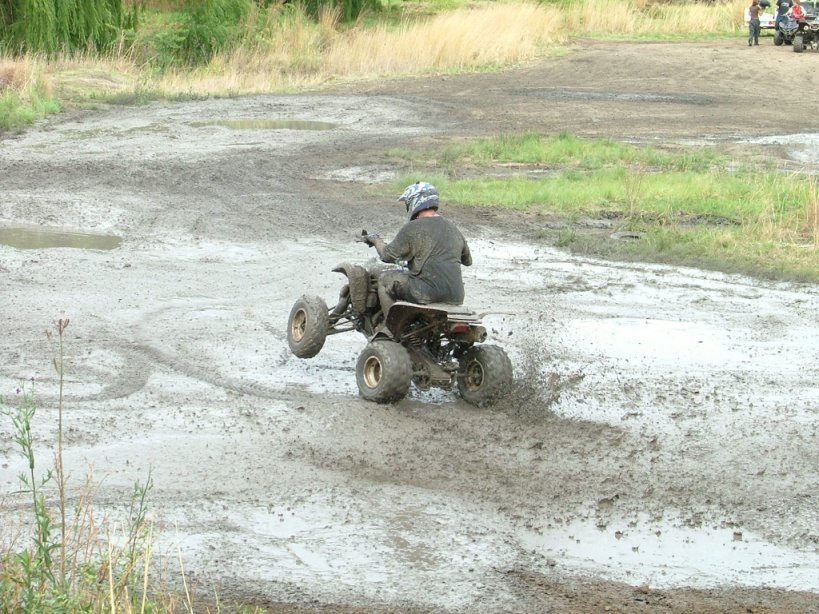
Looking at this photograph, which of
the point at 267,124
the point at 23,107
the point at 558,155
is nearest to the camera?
the point at 558,155

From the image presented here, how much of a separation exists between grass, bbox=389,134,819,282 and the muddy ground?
30.9 inches

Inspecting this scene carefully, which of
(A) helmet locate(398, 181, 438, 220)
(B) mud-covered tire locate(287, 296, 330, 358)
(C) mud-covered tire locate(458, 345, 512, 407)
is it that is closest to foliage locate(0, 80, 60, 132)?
(B) mud-covered tire locate(287, 296, 330, 358)

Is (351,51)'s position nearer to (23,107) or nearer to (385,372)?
(23,107)

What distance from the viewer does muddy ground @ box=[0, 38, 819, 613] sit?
22.8 feet

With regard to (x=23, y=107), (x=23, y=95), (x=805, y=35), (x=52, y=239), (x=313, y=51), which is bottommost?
(x=52, y=239)

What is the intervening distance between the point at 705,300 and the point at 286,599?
8.12 m

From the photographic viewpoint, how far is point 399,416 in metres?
9.45

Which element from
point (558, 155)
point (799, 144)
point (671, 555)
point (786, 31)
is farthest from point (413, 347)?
point (786, 31)

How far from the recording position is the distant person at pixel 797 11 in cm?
4206

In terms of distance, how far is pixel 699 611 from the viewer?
6.47 meters

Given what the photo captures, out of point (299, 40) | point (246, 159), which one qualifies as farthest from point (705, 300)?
point (299, 40)

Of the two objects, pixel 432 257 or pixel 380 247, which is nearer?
pixel 432 257

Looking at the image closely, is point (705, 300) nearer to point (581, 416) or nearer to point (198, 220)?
point (581, 416)

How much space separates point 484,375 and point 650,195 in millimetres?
9302
